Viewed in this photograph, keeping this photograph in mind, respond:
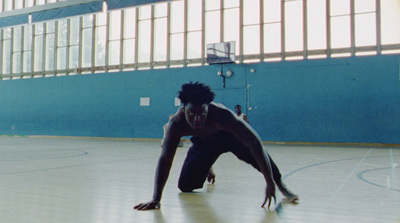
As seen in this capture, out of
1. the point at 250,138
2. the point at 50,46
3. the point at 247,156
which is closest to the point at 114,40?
the point at 50,46

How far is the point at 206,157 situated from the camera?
3.00m

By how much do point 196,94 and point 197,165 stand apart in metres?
0.88

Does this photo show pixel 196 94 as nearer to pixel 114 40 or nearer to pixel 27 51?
pixel 114 40

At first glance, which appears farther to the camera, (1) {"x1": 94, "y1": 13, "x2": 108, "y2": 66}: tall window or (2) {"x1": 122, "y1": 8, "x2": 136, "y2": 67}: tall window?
(1) {"x1": 94, "y1": 13, "x2": 108, "y2": 66}: tall window

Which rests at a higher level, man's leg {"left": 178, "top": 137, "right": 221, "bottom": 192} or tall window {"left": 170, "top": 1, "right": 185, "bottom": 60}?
tall window {"left": 170, "top": 1, "right": 185, "bottom": 60}

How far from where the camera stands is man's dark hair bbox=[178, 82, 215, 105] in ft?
7.54

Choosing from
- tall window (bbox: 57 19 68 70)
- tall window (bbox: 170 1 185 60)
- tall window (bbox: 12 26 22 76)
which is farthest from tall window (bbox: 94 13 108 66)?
tall window (bbox: 12 26 22 76)

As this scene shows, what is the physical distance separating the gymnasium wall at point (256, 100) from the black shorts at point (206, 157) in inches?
343

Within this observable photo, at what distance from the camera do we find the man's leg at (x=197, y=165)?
9.84ft

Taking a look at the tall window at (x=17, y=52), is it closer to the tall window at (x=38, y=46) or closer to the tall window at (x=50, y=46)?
the tall window at (x=38, y=46)

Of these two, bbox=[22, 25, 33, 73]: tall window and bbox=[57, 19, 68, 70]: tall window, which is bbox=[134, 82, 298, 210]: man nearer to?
bbox=[57, 19, 68, 70]: tall window

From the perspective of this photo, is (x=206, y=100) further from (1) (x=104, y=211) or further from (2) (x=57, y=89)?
(2) (x=57, y=89)

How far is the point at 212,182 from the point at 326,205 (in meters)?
1.32

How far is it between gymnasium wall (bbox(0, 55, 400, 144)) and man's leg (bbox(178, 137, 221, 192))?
8727 mm
